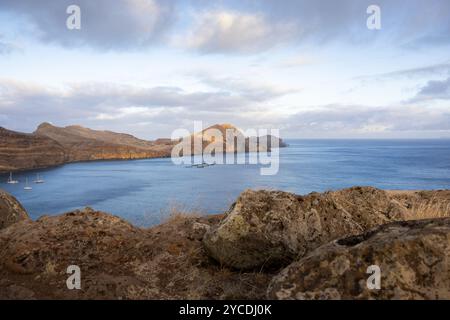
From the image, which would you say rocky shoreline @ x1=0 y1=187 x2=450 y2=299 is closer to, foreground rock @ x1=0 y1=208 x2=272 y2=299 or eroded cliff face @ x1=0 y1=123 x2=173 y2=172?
foreground rock @ x1=0 y1=208 x2=272 y2=299

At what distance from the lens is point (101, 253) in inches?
223

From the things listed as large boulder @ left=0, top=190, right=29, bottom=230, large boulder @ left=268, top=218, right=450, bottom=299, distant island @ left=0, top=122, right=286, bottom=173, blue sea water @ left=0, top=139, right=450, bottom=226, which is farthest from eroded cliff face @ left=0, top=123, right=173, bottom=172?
large boulder @ left=268, top=218, right=450, bottom=299

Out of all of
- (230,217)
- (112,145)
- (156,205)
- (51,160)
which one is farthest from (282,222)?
(112,145)

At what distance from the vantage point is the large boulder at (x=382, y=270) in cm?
332

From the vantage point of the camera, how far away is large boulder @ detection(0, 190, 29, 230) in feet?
25.7

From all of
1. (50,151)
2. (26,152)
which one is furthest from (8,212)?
(50,151)

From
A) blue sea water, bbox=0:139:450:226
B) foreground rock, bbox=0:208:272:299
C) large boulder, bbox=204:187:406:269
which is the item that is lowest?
blue sea water, bbox=0:139:450:226

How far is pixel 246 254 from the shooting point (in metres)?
5.20

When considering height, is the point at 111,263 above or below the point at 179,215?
below

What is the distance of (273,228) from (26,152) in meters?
152

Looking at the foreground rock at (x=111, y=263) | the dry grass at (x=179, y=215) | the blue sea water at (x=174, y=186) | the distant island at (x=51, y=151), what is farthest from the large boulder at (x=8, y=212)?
the distant island at (x=51, y=151)

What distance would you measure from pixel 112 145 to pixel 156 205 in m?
129

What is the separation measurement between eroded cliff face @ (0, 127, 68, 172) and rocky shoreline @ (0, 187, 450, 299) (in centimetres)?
13464

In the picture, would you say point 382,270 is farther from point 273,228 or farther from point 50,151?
point 50,151
